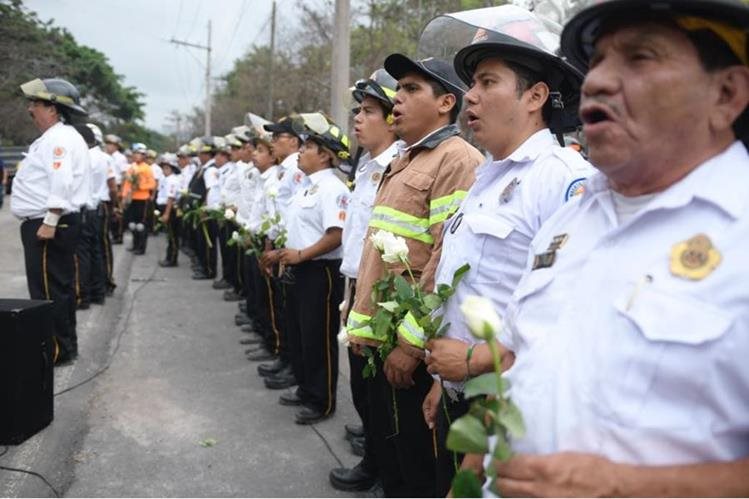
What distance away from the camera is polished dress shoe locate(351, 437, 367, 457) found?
4359mm

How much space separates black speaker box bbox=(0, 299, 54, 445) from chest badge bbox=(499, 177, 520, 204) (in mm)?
3325

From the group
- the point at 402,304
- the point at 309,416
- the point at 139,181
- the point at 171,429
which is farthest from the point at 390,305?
the point at 139,181

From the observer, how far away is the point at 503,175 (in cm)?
241

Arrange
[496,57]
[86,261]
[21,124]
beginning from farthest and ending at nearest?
[21,124]
[86,261]
[496,57]

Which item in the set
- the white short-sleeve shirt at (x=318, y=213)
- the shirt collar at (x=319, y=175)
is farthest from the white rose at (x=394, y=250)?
the shirt collar at (x=319, y=175)

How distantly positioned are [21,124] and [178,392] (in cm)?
2720

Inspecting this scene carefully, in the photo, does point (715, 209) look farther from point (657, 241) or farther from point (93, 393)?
point (93, 393)

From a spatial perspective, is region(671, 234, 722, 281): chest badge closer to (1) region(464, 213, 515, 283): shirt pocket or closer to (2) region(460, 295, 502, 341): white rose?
(2) region(460, 295, 502, 341): white rose

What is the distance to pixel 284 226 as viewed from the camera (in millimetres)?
5762

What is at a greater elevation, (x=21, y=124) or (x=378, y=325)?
(x=21, y=124)

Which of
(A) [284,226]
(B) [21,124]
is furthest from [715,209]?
(B) [21,124]

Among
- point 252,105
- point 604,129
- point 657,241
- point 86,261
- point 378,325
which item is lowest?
point 86,261

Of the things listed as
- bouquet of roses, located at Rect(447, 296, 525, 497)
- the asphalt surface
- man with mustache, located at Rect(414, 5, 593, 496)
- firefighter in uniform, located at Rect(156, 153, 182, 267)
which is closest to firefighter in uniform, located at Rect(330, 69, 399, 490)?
the asphalt surface

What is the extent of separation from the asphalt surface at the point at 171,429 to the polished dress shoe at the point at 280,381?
0.09 meters
